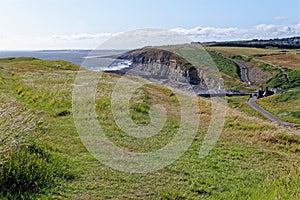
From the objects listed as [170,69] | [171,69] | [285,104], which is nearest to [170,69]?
[170,69]

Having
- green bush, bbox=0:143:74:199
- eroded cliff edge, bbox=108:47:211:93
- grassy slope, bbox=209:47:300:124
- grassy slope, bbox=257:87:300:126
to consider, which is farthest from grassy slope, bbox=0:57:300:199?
eroded cliff edge, bbox=108:47:211:93

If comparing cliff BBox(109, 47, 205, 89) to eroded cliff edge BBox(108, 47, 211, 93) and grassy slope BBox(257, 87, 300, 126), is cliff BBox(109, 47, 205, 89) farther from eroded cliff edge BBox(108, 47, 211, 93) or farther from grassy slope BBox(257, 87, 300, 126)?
grassy slope BBox(257, 87, 300, 126)

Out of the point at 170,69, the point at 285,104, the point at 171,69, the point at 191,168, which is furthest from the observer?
the point at 171,69

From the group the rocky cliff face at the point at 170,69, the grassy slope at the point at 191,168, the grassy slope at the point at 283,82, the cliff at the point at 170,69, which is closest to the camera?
the grassy slope at the point at 191,168

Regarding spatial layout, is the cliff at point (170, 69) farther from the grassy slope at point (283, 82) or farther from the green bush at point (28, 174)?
the green bush at point (28, 174)

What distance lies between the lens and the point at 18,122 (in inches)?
283

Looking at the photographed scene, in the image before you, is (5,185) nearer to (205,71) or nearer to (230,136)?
(230,136)

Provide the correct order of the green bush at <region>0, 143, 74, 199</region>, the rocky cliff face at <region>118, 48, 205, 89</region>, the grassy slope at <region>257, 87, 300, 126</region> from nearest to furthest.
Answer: the green bush at <region>0, 143, 74, 199</region> < the grassy slope at <region>257, 87, 300, 126</region> < the rocky cliff face at <region>118, 48, 205, 89</region>

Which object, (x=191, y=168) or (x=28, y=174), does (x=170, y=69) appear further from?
(x=28, y=174)

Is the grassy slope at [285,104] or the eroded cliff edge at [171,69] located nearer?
the grassy slope at [285,104]

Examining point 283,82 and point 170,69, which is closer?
point 283,82

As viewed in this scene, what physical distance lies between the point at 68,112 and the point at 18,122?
625cm

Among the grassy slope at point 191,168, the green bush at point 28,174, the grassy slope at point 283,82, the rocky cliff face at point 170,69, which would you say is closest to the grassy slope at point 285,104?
the grassy slope at point 283,82

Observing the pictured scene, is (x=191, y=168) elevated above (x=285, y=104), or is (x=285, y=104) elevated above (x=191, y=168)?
(x=191, y=168)
